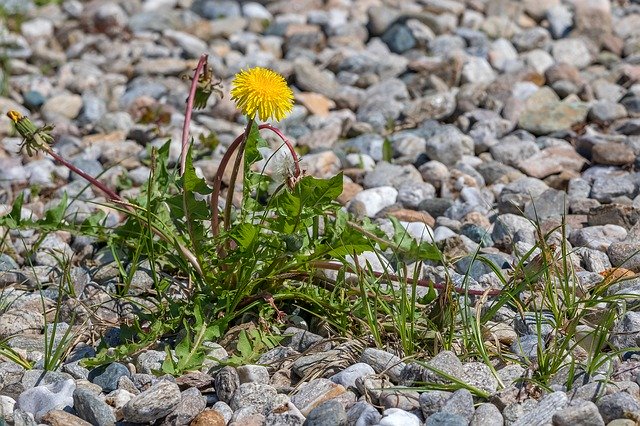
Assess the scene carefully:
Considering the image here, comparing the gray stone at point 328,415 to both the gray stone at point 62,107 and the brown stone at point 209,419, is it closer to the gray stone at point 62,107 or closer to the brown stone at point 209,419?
the brown stone at point 209,419

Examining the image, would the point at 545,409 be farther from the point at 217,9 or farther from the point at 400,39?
the point at 217,9

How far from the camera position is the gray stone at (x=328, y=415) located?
2.41 meters

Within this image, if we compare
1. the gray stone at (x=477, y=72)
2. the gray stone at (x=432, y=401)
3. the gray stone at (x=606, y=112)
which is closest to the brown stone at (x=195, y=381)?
the gray stone at (x=432, y=401)

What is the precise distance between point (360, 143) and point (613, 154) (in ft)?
3.98

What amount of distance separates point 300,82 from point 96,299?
2.63 meters

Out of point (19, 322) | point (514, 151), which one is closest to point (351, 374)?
point (19, 322)

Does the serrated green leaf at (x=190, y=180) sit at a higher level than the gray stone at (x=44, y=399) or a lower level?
higher

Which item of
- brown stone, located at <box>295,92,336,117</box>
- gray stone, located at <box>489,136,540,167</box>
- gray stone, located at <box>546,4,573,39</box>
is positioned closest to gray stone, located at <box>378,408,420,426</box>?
gray stone, located at <box>489,136,540,167</box>

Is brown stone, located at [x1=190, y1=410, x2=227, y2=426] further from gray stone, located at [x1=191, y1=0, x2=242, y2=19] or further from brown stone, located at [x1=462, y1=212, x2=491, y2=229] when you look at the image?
gray stone, located at [x1=191, y1=0, x2=242, y2=19]

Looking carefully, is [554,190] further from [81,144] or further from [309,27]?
[309,27]

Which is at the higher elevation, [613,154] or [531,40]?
[531,40]

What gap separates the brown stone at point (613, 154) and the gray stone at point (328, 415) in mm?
2315

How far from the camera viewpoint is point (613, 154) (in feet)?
14.0

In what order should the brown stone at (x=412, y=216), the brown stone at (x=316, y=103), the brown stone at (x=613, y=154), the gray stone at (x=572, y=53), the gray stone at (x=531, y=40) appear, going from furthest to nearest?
the gray stone at (x=531, y=40), the gray stone at (x=572, y=53), the brown stone at (x=316, y=103), the brown stone at (x=613, y=154), the brown stone at (x=412, y=216)
